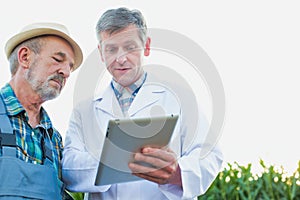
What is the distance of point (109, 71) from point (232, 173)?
320 cm

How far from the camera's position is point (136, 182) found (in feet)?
7.05

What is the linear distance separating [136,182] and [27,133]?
0.51 meters

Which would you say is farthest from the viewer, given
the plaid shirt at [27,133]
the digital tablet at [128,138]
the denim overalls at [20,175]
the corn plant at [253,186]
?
the corn plant at [253,186]

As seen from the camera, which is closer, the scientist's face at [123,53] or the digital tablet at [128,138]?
the digital tablet at [128,138]

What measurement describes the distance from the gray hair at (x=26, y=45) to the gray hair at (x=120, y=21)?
0.29m

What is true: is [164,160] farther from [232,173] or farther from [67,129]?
[232,173]

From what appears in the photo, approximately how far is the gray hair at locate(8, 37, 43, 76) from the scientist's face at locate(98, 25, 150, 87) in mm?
299

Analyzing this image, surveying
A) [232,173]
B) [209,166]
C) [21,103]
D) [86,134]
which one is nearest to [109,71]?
[86,134]

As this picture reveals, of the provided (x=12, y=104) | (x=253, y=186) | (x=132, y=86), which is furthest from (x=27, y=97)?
(x=253, y=186)

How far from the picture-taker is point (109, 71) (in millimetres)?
2158

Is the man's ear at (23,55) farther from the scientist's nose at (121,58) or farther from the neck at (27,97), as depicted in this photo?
the scientist's nose at (121,58)

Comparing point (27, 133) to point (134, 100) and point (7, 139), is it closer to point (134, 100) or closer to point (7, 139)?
point (7, 139)

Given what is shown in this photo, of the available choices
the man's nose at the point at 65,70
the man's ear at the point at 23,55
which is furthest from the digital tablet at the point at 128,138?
the man's ear at the point at 23,55

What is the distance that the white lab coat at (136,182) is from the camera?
2059 millimetres
